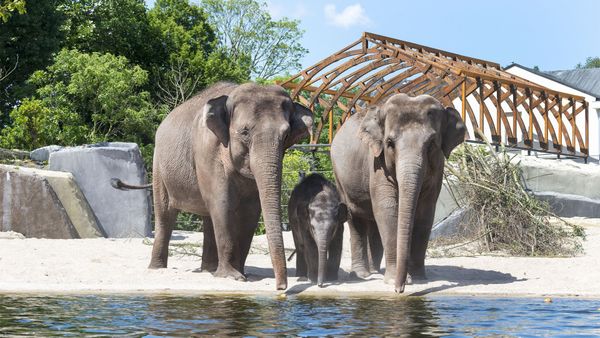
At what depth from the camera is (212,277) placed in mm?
10969

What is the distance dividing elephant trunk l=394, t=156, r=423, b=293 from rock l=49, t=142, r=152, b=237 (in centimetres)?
833

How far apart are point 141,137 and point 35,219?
20.3 metres

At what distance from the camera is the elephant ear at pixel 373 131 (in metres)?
10.3

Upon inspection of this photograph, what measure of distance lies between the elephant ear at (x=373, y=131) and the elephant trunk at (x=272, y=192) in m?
1.02

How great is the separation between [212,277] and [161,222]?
140cm

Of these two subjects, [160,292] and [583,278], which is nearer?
[160,292]

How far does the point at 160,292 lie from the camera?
10070mm

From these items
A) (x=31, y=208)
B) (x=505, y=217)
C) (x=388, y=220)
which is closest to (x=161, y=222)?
(x=388, y=220)

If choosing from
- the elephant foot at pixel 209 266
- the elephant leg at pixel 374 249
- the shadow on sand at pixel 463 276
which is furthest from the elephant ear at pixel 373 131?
the elephant foot at pixel 209 266

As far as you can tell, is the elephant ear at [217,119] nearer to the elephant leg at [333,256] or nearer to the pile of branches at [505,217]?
the elephant leg at [333,256]

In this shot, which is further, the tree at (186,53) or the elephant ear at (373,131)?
the tree at (186,53)

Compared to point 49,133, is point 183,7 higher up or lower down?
higher up

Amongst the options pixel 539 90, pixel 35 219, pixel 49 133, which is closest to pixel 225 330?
pixel 35 219

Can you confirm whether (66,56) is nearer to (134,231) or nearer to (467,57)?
(467,57)
